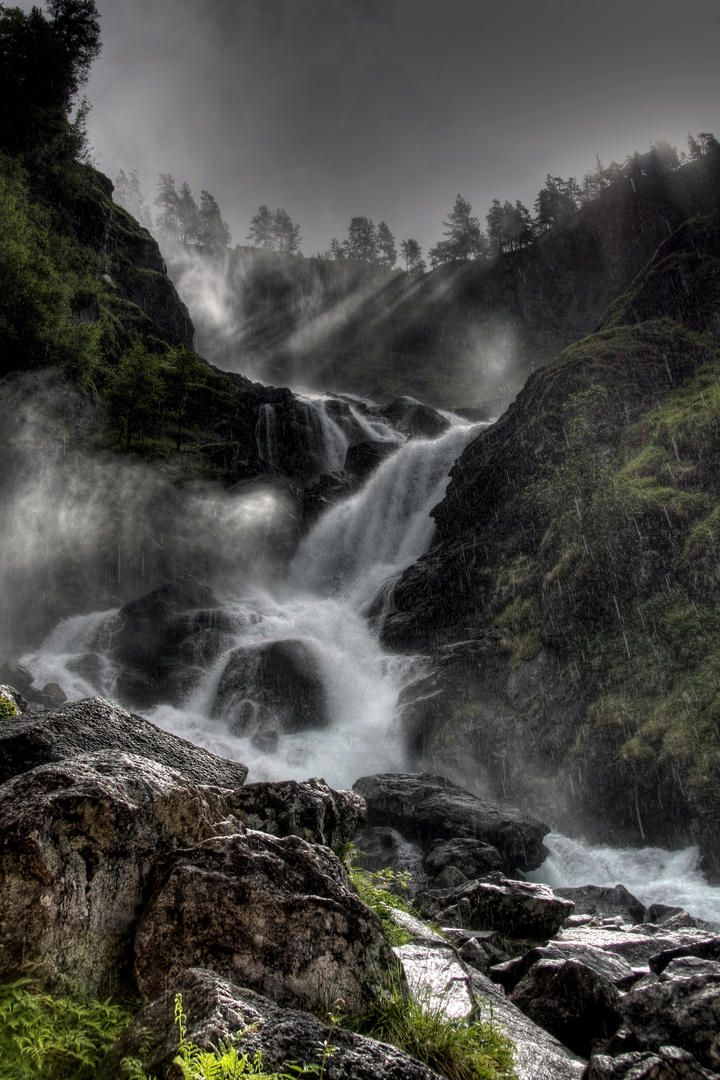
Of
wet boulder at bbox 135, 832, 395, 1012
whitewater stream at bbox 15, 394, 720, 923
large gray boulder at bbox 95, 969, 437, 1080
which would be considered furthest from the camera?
whitewater stream at bbox 15, 394, 720, 923

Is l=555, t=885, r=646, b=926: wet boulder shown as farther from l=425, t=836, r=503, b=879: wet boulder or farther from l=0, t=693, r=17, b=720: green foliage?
l=0, t=693, r=17, b=720: green foliage

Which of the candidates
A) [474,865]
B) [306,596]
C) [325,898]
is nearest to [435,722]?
[474,865]

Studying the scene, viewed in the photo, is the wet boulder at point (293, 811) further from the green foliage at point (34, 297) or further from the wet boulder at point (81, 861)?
the green foliage at point (34, 297)

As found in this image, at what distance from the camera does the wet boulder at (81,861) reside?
10.3 ft

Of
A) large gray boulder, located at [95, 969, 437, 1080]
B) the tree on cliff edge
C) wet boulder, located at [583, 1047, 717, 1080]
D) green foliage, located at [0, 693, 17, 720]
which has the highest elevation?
the tree on cliff edge

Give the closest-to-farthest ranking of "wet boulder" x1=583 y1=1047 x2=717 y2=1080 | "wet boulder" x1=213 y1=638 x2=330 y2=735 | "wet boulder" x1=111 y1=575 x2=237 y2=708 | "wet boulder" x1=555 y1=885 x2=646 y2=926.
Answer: "wet boulder" x1=583 y1=1047 x2=717 y2=1080, "wet boulder" x1=555 y1=885 x2=646 y2=926, "wet boulder" x1=213 y1=638 x2=330 y2=735, "wet boulder" x1=111 y1=575 x2=237 y2=708

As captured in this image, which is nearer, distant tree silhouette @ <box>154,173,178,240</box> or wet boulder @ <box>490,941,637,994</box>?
wet boulder @ <box>490,941,637,994</box>

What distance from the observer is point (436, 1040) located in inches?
131

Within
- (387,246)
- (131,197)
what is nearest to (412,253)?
(387,246)

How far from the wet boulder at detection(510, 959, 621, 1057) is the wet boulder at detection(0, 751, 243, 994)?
368cm

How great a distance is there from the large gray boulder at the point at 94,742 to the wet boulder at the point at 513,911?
4.32 meters

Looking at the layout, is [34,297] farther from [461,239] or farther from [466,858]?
[461,239]

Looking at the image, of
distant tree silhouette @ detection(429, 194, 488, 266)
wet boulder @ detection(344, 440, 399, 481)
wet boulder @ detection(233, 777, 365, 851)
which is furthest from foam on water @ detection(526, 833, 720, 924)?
distant tree silhouette @ detection(429, 194, 488, 266)

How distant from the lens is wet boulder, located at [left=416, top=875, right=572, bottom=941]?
788 centimetres
